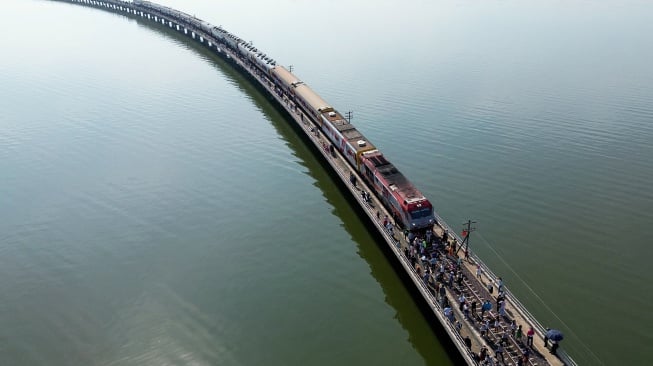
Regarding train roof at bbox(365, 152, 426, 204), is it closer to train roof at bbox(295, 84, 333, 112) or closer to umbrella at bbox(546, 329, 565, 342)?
umbrella at bbox(546, 329, 565, 342)

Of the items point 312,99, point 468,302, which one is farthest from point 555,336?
point 312,99

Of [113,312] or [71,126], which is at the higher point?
[71,126]

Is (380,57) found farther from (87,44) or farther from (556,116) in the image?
(87,44)

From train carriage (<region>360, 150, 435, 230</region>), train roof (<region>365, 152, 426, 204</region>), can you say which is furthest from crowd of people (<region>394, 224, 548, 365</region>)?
train roof (<region>365, 152, 426, 204</region>)

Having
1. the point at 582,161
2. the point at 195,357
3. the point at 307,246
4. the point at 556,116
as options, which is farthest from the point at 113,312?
the point at 556,116

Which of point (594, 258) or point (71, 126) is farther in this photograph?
point (71, 126)

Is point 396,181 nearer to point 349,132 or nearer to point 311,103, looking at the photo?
point 349,132
